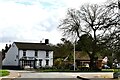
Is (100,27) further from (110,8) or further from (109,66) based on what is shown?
(109,66)

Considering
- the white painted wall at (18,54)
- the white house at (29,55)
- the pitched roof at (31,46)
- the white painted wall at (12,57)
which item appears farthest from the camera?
the white painted wall at (12,57)

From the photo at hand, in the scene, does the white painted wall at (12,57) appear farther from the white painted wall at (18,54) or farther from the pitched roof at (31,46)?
the pitched roof at (31,46)

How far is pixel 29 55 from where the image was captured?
3932 inches

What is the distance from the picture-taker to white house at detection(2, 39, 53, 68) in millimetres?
98562

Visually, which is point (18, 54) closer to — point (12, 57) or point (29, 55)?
point (29, 55)

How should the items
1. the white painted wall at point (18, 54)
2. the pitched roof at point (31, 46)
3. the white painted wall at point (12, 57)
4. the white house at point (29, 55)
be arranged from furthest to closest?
the white painted wall at point (12, 57), the pitched roof at point (31, 46), the white painted wall at point (18, 54), the white house at point (29, 55)

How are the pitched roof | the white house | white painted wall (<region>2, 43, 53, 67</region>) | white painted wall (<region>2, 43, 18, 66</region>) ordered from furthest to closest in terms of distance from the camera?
white painted wall (<region>2, 43, 18, 66</region>) < the pitched roof < white painted wall (<region>2, 43, 53, 67</region>) < the white house

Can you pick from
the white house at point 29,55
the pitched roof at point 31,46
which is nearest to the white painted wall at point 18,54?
the white house at point 29,55

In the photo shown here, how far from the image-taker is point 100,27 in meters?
30.5

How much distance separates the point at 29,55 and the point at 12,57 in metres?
5.91

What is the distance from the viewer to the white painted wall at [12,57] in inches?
3979

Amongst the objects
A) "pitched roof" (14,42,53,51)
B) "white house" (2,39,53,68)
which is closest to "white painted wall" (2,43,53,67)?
"white house" (2,39,53,68)

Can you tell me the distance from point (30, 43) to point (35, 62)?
818cm

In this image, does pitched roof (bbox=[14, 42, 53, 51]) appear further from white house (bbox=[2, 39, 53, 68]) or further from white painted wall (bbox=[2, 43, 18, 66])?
white painted wall (bbox=[2, 43, 18, 66])
